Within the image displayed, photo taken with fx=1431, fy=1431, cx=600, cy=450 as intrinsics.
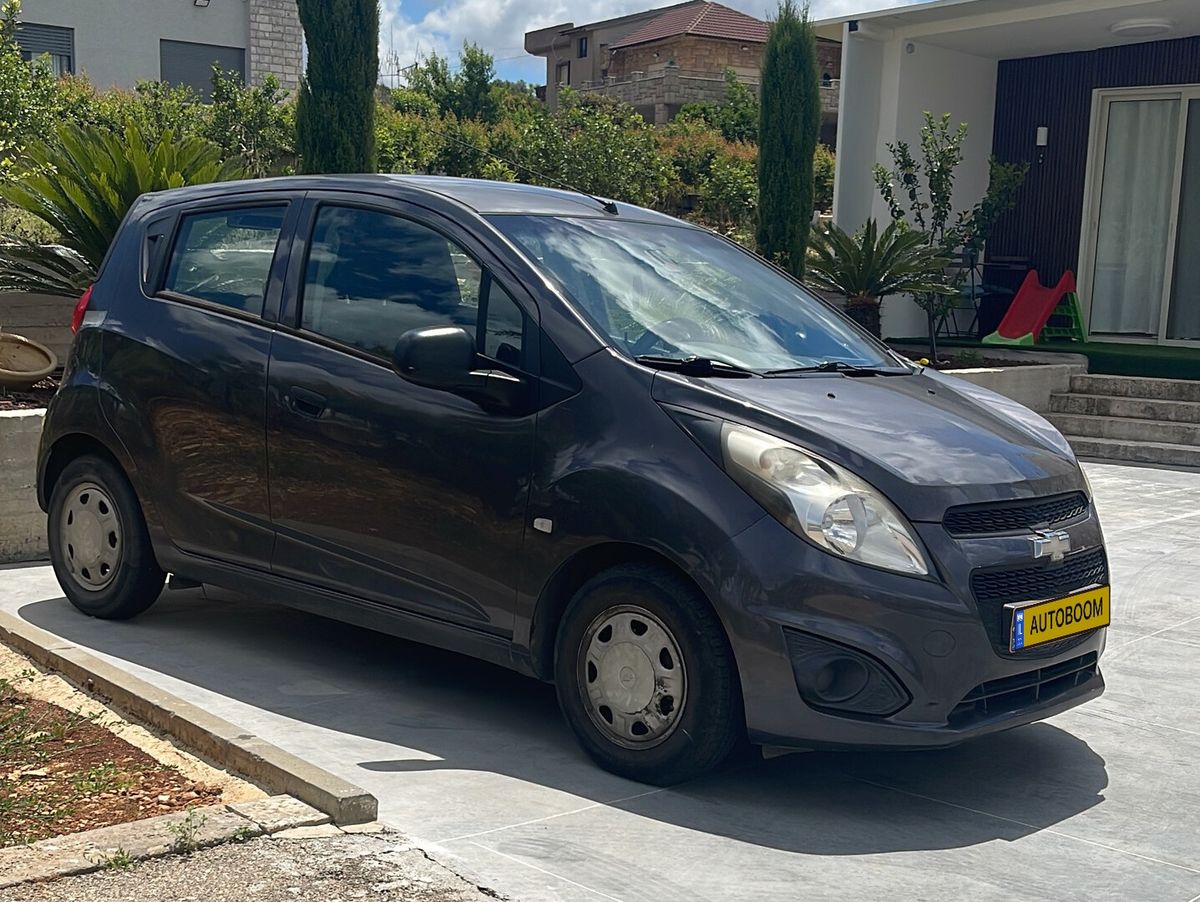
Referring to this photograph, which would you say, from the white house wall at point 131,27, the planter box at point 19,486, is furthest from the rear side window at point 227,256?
the white house wall at point 131,27

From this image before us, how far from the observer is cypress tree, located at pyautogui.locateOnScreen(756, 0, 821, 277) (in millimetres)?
15523

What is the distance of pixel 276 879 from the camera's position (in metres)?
3.39

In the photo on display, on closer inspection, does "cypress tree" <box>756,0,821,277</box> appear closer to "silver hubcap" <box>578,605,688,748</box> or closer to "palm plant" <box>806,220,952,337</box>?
"palm plant" <box>806,220,952,337</box>

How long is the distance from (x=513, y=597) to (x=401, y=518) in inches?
21.4

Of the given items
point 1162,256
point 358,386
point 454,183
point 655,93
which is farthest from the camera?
point 655,93

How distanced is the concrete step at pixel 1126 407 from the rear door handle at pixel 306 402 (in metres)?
9.46

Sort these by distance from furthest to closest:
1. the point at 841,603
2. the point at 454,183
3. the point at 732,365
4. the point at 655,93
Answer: the point at 655,93
the point at 454,183
the point at 732,365
the point at 841,603

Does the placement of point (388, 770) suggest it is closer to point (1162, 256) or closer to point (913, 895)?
point (913, 895)

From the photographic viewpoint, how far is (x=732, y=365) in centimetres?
465

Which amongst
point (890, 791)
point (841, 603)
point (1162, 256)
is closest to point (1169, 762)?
point (890, 791)

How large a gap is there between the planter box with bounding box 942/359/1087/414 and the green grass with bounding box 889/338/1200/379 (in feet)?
0.89

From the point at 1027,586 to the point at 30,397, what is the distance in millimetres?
6432

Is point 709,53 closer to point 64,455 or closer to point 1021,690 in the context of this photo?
point 64,455

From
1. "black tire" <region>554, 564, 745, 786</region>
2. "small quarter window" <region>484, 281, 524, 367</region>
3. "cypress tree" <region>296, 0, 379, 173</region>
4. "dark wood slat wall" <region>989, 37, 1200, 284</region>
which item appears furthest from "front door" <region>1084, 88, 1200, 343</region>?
"black tire" <region>554, 564, 745, 786</region>
